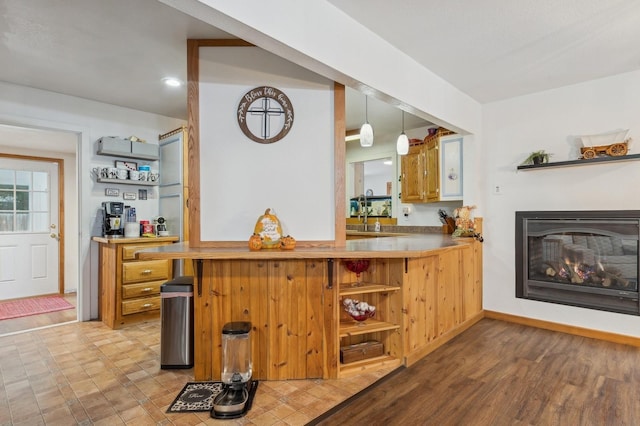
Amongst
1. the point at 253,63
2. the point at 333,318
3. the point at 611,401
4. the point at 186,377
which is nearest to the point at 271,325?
the point at 333,318

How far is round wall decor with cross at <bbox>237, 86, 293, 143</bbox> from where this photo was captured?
251 centimetres

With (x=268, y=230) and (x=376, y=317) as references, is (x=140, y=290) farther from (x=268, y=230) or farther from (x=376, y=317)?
(x=376, y=317)

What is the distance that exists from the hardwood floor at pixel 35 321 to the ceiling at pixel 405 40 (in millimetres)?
2550

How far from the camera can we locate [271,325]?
2.40m

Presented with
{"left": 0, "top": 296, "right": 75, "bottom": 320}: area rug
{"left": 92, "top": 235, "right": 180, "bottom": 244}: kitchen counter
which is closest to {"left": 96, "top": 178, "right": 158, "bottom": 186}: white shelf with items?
{"left": 92, "top": 235, "right": 180, "bottom": 244}: kitchen counter

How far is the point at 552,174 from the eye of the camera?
354cm

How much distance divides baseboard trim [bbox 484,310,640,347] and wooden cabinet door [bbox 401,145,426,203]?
168 cm

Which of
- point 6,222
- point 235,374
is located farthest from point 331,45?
point 6,222

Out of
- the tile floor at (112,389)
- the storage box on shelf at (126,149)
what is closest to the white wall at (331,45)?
the tile floor at (112,389)

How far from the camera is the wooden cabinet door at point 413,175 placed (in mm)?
4523

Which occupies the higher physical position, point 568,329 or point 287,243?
point 287,243

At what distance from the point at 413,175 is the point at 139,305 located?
3.73m

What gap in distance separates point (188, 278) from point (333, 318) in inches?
51.2

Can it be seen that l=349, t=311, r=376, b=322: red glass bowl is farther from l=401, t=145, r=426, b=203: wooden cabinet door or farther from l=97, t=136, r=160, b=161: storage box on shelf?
l=97, t=136, r=160, b=161: storage box on shelf
